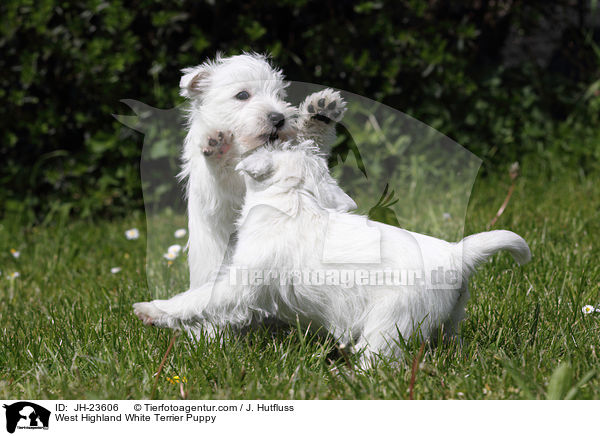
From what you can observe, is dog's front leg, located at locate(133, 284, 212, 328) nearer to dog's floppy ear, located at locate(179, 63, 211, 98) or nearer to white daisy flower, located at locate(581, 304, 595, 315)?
dog's floppy ear, located at locate(179, 63, 211, 98)

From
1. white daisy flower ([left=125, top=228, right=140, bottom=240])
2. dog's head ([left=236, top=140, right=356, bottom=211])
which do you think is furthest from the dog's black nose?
white daisy flower ([left=125, top=228, right=140, bottom=240])

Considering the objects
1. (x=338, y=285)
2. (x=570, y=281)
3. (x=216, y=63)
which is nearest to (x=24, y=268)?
(x=216, y=63)

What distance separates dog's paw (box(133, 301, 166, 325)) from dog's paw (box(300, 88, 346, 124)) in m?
0.90

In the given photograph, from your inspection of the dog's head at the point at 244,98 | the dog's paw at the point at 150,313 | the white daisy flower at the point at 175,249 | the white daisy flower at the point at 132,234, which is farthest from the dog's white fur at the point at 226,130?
the white daisy flower at the point at 132,234

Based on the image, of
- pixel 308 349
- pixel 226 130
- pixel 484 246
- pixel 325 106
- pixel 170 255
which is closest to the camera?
pixel 484 246

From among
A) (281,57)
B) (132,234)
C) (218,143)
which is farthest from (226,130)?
(132,234)

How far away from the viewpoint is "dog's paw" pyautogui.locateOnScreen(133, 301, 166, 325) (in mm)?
2238

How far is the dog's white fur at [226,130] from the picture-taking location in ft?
7.25

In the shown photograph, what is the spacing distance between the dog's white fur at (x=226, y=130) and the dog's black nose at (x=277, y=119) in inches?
0.5

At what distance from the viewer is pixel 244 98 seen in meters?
2.41

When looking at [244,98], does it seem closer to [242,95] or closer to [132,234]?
[242,95]

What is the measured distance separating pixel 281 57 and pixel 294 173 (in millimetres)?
1945

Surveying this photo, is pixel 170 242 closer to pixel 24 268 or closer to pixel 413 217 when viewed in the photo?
pixel 413 217

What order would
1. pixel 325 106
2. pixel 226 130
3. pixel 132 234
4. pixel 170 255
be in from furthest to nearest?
pixel 132 234 → pixel 170 255 → pixel 226 130 → pixel 325 106
